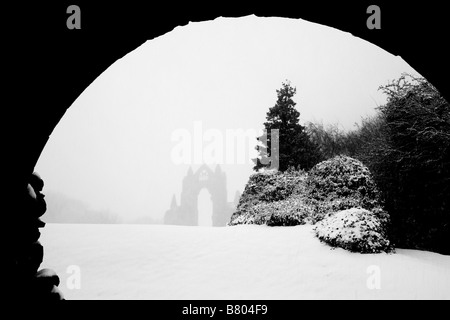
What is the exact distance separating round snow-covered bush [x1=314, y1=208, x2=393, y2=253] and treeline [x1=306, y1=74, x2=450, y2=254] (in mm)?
2608

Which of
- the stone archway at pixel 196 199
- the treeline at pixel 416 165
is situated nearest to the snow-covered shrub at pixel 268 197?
the treeline at pixel 416 165

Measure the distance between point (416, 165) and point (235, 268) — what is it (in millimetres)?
7201

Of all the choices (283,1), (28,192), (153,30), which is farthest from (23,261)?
(283,1)

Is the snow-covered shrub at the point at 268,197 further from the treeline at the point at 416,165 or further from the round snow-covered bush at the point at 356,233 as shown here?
the treeline at the point at 416,165

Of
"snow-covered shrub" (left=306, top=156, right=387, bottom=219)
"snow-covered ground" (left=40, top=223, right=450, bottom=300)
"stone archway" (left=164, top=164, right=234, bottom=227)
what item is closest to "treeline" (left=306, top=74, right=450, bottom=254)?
"snow-covered shrub" (left=306, top=156, right=387, bottom=219)

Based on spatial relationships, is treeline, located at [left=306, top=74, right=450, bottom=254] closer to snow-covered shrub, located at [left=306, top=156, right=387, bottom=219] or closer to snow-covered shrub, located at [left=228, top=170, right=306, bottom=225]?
snow-covered shrub, located at [left=306, top=156, right=387, bottom=219]

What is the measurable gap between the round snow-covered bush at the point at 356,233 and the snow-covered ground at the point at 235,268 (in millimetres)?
251

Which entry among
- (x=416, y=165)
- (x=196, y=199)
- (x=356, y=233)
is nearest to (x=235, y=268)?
(x=356, y=233)

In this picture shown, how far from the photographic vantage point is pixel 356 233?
25.4 ft

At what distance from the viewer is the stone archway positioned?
9194 centimetres

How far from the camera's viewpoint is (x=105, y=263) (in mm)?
7555

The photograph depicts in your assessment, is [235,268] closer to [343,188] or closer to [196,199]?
[343,188]

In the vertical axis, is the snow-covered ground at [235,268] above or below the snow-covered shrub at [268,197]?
below

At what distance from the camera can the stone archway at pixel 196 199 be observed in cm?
9194
